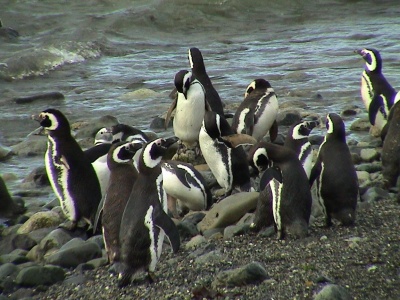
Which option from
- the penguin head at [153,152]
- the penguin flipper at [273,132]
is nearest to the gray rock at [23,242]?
the penguin head at [153,152]

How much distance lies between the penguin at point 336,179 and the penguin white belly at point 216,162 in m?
1.43

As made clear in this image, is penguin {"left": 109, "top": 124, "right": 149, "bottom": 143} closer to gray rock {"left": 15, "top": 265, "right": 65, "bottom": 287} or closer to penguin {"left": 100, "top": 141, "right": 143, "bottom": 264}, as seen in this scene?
penguin {"left": 100, "top": 141, "right": 143, "bottom": 264}

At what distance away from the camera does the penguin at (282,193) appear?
598 cm

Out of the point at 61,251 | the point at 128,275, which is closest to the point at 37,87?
the point at 61,251

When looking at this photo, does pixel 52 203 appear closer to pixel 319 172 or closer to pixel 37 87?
pixel 319 172

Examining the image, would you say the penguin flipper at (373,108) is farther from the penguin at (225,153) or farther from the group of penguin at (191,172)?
the penguin at (225,153)

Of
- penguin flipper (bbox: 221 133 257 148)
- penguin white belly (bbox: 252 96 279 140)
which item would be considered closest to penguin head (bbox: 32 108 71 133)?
penguin flipper (bbox: 221 133 257 148)

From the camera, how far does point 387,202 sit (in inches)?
269

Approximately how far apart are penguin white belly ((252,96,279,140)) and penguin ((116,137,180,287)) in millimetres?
3983

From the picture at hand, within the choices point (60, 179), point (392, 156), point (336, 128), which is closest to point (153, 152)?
point (336, 128)

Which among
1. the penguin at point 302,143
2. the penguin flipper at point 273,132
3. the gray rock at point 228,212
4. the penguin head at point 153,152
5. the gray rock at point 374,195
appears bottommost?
the penguin flipper at point 273,132

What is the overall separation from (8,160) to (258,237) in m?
5.08

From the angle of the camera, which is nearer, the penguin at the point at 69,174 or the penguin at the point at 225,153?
the penguin at the point at 69,174

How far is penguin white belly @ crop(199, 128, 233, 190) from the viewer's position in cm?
792
